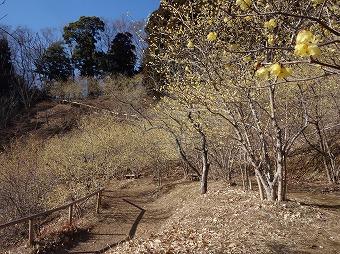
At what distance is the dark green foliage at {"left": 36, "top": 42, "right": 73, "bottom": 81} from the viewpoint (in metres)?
38.2

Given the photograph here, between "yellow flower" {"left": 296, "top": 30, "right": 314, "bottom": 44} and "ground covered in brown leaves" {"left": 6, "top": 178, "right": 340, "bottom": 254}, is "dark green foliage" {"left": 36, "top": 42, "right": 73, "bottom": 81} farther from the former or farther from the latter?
"yellow flower" {"left": 296, "top": 30, "right": 314, "bottom": 44}

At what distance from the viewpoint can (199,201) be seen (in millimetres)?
10703

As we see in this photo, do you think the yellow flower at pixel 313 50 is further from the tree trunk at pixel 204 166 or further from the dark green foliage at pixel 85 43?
the dark green foliage at pixel 85 43

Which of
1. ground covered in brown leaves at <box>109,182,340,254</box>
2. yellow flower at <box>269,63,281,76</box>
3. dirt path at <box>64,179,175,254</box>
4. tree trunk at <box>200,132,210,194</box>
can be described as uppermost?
yellow flower at <box>269,63,281,76</box>

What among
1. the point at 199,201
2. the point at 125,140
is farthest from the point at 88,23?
the point at 199,201

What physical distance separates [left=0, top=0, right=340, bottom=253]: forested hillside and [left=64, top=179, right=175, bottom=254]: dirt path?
1.37m

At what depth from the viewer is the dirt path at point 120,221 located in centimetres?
893

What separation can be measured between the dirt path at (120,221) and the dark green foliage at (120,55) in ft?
75.4

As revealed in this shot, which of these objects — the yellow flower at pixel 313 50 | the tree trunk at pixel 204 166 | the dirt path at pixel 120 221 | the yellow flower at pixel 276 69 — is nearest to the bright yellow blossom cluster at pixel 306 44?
the yellow flower at pixel 313 50

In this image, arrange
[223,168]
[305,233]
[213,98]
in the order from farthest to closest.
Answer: [223,168]
[213,98]
[305,233]

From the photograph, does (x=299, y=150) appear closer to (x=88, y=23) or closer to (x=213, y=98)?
(x=213, y=98)

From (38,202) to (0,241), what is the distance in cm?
162

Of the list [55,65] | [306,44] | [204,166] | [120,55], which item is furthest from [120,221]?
[55,65]

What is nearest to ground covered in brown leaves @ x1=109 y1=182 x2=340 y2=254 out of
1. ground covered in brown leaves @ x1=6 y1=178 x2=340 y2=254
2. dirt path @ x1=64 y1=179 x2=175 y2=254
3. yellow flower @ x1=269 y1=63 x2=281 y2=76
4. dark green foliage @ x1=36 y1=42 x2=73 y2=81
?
ground covered in brown leaves @ x1=6 y1=178 x2=340 y2=254
